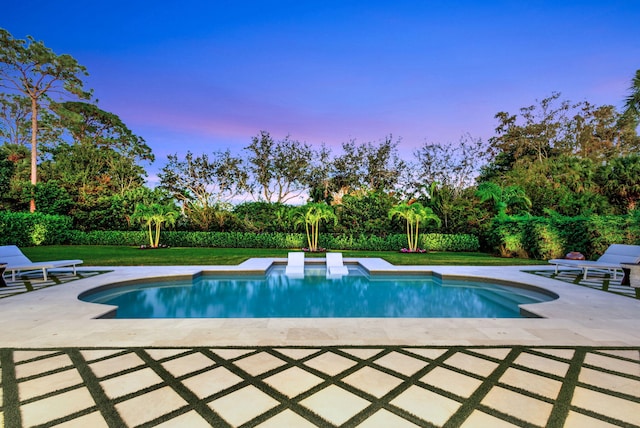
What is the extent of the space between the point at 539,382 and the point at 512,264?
984cm

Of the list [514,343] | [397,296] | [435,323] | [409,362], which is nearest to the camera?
[409,362]

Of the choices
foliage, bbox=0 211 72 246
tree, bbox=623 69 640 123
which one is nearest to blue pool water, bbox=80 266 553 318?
tree, bbox=623 69 640 123

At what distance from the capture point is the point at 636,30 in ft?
45.6

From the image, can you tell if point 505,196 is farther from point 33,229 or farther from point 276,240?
point 33,229

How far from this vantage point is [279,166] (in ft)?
90.1

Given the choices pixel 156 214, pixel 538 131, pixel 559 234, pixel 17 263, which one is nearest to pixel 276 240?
pixel 156 214

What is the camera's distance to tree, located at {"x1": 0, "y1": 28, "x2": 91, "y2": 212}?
23750 millimetres

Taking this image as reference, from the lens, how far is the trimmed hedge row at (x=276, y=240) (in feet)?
58.4

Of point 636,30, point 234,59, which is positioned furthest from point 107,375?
point 636,30

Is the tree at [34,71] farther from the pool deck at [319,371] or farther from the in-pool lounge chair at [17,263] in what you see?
the pool deck at [319,371]

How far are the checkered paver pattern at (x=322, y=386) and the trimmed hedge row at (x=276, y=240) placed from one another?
14.5 m

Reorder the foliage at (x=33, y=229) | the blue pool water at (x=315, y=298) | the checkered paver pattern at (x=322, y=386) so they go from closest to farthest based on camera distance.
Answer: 1. the checkered paver pattern at (x=322, y=386)
2. the blue pool water at (x=315, y=298)
3. the foliage at (x=33, y=229)

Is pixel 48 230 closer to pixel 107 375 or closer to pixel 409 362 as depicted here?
pixel 107 375

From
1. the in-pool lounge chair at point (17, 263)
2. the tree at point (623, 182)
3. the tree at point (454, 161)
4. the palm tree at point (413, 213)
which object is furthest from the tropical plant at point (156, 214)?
the tree at point (623, 182)
